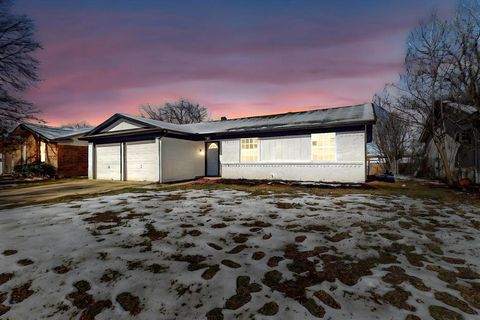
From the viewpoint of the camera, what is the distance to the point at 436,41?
11.2 metres

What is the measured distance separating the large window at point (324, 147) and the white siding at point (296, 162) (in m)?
0.23

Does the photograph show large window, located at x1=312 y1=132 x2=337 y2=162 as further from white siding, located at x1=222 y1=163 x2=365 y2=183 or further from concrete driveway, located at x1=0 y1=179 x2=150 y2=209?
concrete driveway, located at x1=0 y1=179 x2=150 y2=209

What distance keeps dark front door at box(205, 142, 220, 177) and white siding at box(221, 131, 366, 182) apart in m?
1.28

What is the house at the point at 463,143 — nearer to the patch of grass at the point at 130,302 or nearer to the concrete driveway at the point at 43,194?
the patch of grass at the point at 130,302

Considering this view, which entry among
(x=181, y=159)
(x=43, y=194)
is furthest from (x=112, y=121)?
(x=43, y=194)

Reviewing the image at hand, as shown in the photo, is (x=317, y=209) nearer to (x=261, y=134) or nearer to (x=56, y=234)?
(x=56, y=234)

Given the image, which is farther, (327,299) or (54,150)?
(54,150)

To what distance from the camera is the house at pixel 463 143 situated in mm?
11082

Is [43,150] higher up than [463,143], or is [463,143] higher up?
[43,150]

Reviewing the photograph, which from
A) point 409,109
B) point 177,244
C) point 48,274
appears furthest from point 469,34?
point 48,274

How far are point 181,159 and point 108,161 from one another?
5.26 m

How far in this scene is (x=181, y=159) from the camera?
1402cm

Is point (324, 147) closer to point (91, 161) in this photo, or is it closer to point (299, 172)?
point (299, 172)

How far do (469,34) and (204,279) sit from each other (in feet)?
48.2
